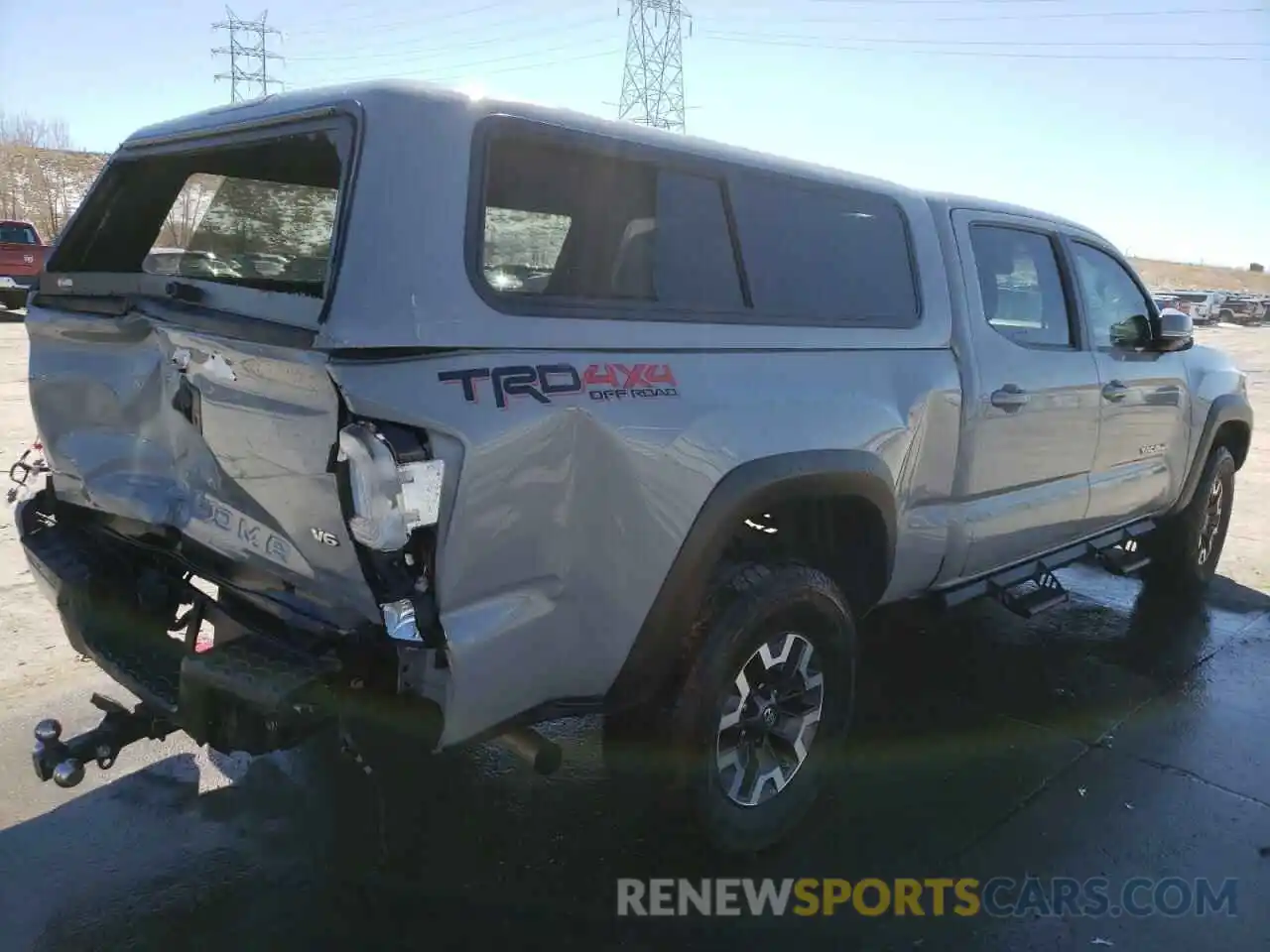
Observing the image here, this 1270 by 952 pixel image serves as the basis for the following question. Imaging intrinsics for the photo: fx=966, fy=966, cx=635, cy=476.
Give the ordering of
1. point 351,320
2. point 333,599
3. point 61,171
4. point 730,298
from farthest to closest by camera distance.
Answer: point 61,171 → point 730,298 → point 333,599 → point 351,320

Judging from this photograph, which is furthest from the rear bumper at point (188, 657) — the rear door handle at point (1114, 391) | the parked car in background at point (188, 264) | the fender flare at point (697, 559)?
the rear door handle at point (1114, 391)

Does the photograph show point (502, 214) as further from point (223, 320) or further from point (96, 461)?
point (96, 461)

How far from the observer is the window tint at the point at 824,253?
295 cm

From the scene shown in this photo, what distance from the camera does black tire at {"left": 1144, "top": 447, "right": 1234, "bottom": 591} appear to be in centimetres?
558

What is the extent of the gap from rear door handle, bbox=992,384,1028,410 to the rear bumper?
8.25 ft


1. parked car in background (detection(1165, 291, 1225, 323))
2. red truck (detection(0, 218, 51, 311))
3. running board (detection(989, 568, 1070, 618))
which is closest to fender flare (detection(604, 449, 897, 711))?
running board (detection(989, 568, 1070, 618))

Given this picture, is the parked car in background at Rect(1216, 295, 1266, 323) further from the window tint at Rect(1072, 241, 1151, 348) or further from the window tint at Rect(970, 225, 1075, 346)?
the window tint at Rect(970, 225, 1075, 346)

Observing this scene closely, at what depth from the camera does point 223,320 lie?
2332mm

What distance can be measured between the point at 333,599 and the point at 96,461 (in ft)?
3.70

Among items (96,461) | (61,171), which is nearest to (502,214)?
(96,461)

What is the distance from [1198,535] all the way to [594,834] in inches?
169

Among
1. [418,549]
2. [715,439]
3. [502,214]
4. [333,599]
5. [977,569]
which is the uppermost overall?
[502,214]

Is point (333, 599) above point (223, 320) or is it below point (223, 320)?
below

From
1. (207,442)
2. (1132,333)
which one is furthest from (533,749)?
(1132,333)
